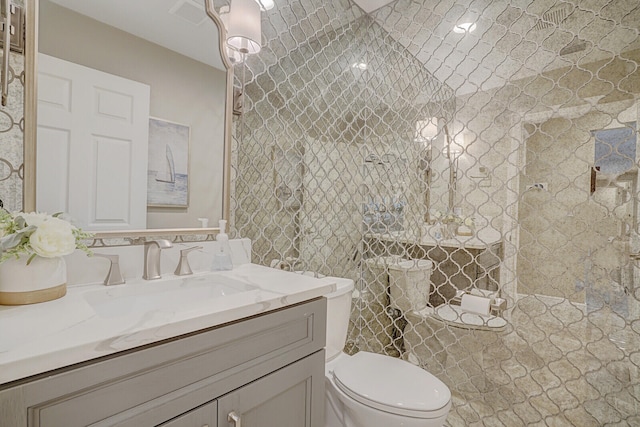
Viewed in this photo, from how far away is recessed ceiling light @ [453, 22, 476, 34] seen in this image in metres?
1.87

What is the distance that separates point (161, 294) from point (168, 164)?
0.50m

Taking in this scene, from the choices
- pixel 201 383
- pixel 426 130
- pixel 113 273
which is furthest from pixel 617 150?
pixel 113 273

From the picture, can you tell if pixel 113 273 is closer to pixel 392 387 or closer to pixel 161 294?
pixel 161 294

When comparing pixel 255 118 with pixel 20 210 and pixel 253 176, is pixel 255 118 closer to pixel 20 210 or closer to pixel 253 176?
pixel 253 176

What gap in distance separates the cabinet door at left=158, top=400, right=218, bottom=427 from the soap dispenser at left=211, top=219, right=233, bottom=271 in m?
0.61

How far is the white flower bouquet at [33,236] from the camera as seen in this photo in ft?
2.60

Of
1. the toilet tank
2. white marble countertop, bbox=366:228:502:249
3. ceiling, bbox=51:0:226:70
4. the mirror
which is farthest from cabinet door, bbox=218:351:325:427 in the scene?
ceiling, bbox=51:0:226:70

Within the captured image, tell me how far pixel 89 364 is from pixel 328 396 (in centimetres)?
108

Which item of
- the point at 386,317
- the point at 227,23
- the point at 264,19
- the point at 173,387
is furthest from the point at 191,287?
the point at 386,317

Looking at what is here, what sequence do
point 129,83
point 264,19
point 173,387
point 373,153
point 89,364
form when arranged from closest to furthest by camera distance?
point 89,364 < point 173,387 < point 129,83 < point 264,19 < point 373,153

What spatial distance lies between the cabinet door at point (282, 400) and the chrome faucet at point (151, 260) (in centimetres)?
57

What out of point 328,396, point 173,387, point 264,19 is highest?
point 264,19

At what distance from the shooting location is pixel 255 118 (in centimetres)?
158

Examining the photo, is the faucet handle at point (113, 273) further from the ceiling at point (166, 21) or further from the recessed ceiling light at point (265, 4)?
the recessed ceiling light at point (265, 4)
